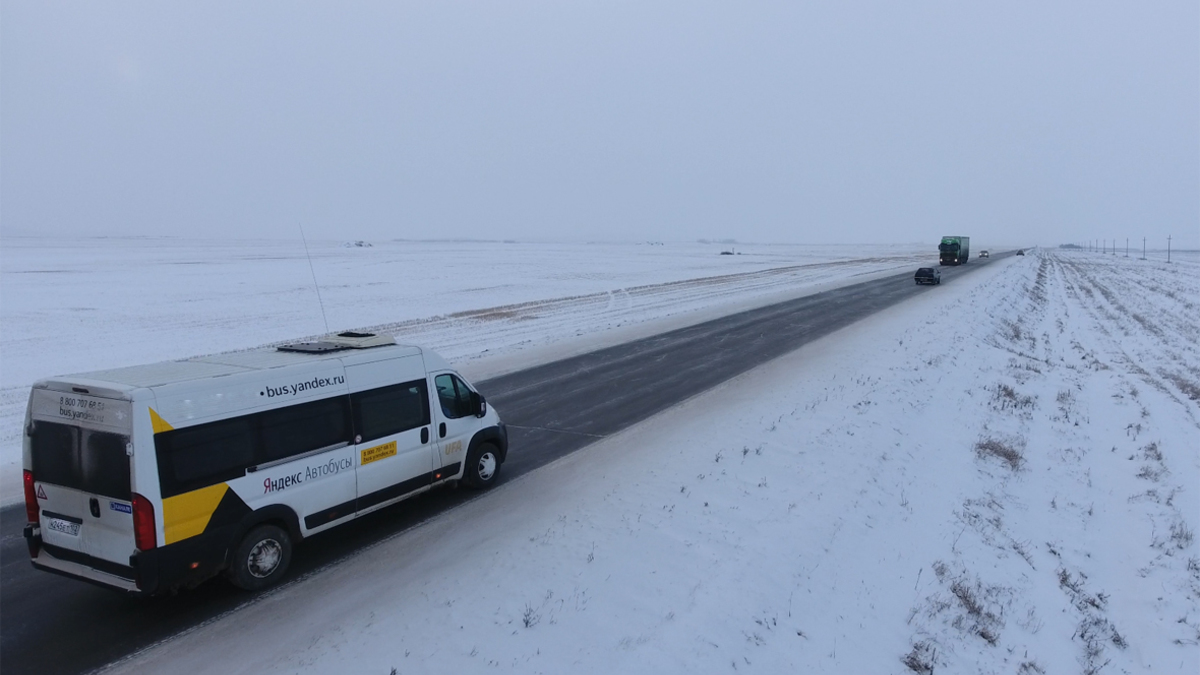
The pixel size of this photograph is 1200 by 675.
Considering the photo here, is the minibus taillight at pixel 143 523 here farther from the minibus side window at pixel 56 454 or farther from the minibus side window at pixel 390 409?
the minibus side window at pixel 390 409


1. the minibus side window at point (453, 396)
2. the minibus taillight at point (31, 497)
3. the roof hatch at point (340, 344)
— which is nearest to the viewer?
the minibus taillight at point (31, 497)

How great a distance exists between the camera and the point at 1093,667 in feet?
27.9

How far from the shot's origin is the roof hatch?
957cm

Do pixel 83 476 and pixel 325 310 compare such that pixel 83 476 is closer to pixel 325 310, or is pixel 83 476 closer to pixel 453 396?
pixel 453 396

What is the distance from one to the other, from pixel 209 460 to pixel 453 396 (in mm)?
3821

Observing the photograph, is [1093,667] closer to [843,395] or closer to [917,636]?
[917,636]

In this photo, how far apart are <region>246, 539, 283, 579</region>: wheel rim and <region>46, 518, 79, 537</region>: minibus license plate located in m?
1.66

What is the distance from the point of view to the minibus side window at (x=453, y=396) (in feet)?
35.0

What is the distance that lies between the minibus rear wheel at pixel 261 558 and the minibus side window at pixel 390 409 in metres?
1.50

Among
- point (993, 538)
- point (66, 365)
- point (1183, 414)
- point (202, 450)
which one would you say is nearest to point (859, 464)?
point (993, 538)

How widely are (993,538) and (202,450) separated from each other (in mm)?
10832

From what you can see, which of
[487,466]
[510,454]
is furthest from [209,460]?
[510,454]

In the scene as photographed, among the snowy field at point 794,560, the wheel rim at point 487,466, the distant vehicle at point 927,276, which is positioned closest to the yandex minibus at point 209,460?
the snowy field at point 794,560

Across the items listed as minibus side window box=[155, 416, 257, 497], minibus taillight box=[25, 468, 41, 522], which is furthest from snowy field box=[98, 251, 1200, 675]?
minibus taillight box=[25, 468, 41, 522]
